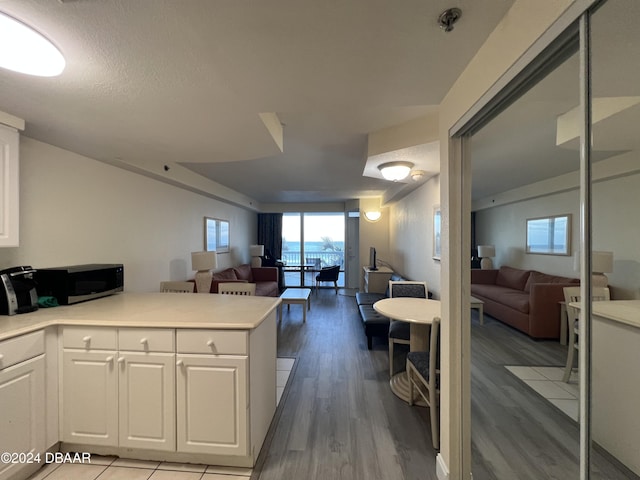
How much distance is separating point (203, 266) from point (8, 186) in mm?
2256

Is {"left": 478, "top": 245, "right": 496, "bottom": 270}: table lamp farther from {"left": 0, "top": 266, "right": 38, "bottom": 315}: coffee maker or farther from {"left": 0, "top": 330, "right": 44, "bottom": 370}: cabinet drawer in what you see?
{"left": 0, "top": 266, "right": 38, "bottom": 315}: coffee maker

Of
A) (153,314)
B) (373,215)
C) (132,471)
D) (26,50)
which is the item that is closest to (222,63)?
(26,50)

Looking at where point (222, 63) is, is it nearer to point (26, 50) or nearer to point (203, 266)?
point (26, 50)

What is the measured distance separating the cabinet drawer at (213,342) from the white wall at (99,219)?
1560mm

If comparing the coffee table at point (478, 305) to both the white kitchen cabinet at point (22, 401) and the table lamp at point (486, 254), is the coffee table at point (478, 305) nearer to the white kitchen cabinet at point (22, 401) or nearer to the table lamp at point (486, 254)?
the table lamp at point (486, 254)

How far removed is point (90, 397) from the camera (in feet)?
5.55

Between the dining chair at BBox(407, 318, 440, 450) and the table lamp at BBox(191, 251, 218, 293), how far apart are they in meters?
2.93

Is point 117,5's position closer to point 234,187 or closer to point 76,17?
point 76,17

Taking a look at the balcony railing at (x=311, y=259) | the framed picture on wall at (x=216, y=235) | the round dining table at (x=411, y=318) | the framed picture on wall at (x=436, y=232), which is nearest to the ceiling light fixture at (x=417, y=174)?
the framed picture on wall at (x=436, y=232)

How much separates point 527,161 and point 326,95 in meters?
1.06

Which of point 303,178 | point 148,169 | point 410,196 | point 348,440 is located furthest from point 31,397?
point 410,196

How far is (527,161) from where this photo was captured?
1264 mm

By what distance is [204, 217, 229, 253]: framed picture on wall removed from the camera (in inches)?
197

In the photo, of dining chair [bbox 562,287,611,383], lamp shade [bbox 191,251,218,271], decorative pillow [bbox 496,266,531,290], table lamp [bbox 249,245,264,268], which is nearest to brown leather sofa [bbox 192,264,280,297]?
table lamp [bbox 249,245,264,268]
